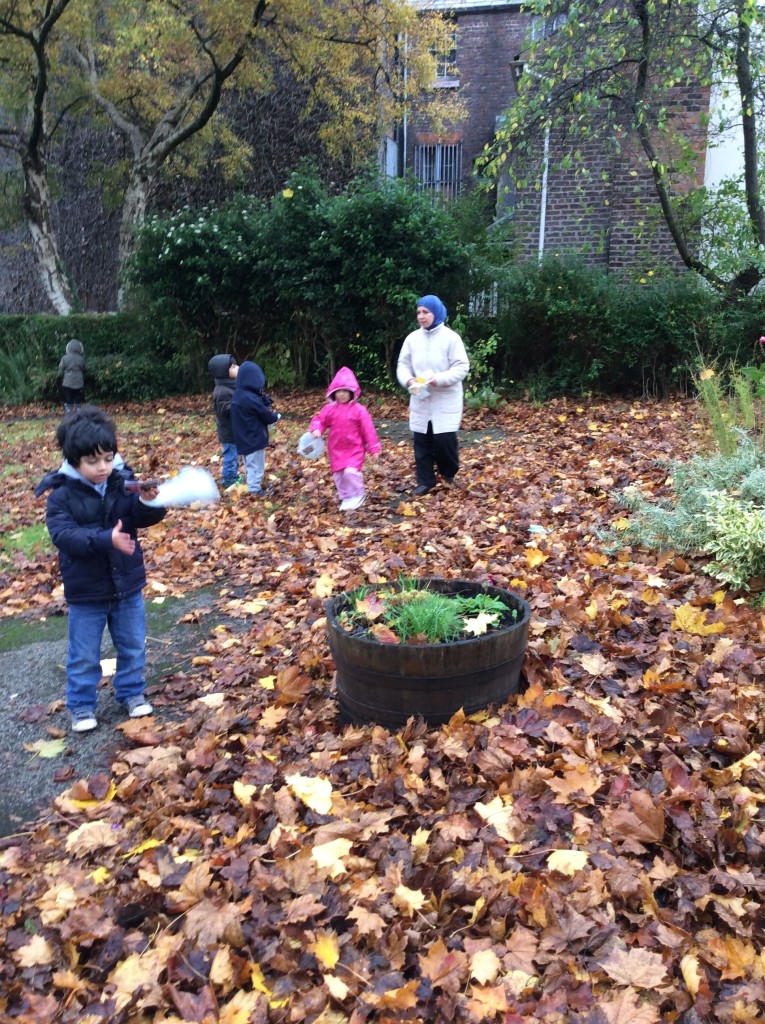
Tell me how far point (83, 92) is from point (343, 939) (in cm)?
2278

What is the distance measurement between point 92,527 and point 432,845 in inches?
83.5

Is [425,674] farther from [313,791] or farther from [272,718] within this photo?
[272,718]

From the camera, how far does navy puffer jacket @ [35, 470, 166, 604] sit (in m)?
3.59

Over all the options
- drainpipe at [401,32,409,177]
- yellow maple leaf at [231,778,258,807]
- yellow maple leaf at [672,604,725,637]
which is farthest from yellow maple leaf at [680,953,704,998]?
drainpipe at [401,32,409,177]

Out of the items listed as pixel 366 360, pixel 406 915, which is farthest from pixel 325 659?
pixel 366 360

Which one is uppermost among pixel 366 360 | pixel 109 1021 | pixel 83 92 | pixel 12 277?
pixel 83 92

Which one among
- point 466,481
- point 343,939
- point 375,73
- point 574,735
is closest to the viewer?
point 343,939

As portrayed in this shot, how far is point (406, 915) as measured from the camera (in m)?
2.43

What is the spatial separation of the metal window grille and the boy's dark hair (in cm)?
2332

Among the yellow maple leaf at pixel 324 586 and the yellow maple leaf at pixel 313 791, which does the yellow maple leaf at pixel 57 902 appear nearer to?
the yellow maple leaf at pixel 313 791

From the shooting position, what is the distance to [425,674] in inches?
125

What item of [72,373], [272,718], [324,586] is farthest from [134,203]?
[272,718]

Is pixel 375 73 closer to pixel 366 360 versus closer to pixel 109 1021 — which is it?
pixel 366 360

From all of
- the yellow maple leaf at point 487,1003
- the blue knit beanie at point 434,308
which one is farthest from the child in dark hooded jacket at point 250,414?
the yellow maple leaf at point 487,1003
